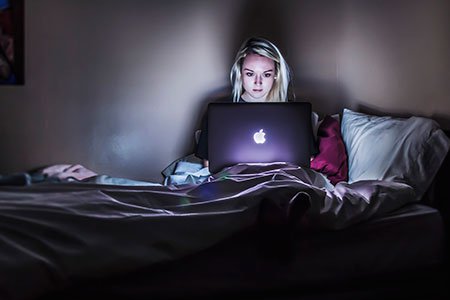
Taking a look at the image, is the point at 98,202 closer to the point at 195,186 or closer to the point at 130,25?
the point at 195,186

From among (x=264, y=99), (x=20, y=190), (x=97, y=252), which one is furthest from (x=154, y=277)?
(x=264, y=99)

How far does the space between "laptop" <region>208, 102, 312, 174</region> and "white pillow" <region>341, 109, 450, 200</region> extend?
0.87 ft

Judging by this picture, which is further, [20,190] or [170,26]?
[170,26]

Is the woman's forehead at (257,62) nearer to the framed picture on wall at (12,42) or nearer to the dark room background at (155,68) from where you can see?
the dark room background at (155,68)

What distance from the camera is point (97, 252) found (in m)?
1.02

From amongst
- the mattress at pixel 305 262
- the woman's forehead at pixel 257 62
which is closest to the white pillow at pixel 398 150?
the mattress at pixel 305 262

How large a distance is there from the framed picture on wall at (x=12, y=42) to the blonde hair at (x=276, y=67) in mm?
1020

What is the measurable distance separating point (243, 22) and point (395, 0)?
74 cm

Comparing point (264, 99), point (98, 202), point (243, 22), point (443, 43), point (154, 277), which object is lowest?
point (154, 277)

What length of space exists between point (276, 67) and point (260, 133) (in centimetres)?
68

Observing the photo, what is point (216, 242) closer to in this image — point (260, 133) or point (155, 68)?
point (260, 133)

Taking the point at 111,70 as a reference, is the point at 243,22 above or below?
above

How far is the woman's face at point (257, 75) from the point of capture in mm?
2211

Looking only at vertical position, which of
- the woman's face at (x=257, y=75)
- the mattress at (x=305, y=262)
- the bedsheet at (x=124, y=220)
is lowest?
the mattress at (x=305, y=262)
